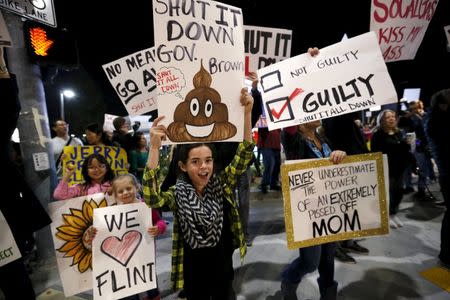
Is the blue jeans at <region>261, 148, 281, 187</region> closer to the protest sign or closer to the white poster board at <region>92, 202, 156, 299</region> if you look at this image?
the protest sign

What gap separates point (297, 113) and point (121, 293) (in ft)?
6.12

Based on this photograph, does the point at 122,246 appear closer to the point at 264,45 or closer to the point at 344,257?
the point at 264,45

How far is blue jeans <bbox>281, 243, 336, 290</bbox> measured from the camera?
2.25m

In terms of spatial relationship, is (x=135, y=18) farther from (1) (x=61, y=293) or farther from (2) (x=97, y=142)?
(1) (x=61, y=293)

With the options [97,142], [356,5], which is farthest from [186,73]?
[356,5]

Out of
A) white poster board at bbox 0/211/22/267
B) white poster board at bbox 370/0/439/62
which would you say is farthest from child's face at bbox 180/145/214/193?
white poster board at bbox 370/0/439/62

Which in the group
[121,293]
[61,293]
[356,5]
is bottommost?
[61,293]

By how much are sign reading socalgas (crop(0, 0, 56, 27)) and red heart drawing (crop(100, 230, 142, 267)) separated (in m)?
2.52

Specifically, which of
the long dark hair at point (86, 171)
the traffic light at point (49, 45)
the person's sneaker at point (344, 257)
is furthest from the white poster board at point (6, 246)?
the person's sneaker at point (344, 257)

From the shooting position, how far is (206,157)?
194 centimetres

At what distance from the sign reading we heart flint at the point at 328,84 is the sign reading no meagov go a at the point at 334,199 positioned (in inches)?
14.8

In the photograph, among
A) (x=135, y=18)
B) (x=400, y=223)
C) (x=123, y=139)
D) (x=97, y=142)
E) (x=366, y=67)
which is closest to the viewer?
(x=366, y=67)

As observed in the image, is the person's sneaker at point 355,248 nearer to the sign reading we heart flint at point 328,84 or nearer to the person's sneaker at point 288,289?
the person's sneaker at point 288,289

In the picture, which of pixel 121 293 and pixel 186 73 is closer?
pixel 186 73
